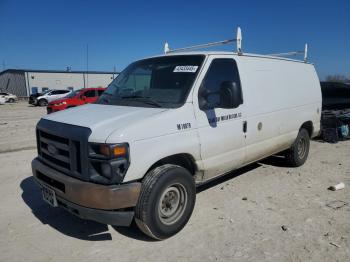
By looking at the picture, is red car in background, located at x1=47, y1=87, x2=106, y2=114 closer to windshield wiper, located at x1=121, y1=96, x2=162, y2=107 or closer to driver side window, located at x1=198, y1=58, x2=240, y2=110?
windshield wiper, located at x1=121, y1=96, x2=162, y2=107

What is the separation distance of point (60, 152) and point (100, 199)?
0.84 meters

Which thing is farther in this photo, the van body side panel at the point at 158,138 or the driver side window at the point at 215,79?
the driver side window at the point at 215,79

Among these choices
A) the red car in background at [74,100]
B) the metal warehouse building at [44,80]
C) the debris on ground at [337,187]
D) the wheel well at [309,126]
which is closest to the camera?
the debris on ground at [337,187]

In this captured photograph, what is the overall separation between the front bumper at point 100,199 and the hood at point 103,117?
50cm

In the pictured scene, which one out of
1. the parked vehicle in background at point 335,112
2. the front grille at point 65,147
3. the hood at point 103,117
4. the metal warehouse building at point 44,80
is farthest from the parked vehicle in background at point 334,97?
the metal warehouse building at point 44,80

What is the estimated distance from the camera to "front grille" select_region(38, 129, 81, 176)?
323 cm

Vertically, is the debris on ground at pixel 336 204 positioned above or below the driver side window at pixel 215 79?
below

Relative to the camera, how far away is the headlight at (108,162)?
301 centimetres

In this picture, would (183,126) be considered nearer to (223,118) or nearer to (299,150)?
(223,118)

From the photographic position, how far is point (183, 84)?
12.8 ft

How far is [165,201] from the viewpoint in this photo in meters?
3.69

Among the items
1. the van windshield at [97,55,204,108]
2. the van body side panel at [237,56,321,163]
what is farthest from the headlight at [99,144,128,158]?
the van body side panel at [237,56,321,163]

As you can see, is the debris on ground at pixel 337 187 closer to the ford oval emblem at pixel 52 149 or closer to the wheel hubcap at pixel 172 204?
the wheel hubcap at pixel 172 204

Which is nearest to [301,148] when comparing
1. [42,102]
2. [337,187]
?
[337,187]
